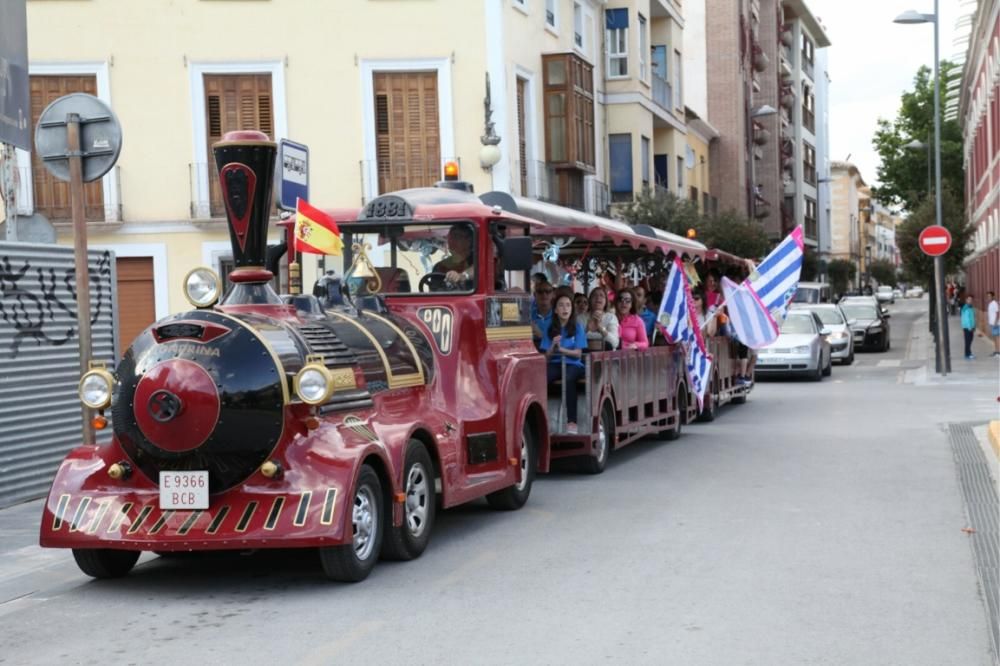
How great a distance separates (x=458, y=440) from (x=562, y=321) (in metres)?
3.68

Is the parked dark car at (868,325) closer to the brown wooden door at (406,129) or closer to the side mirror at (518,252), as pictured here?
the brown wooden door at (406,129)

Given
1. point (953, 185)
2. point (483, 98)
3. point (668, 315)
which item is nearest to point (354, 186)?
point (483, 98)

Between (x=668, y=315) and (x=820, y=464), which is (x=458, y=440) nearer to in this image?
(x=820, y=464)

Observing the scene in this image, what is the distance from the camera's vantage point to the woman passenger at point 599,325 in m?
13.7

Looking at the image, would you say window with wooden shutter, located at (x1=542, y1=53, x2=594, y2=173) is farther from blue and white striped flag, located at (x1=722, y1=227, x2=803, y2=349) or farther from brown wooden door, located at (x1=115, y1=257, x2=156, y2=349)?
blue and white striped flag, located at (x1=722, y1=227, x2=803, y2=349)

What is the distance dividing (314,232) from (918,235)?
36.0m

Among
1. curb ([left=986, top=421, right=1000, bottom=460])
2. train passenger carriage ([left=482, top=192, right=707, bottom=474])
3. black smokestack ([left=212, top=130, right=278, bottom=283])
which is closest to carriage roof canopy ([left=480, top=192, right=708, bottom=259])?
train passenger carriage ([left=482, top=192, right=707, bottom=474])

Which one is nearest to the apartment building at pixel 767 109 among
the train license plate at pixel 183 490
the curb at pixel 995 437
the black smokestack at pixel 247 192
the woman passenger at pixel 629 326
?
the curb at pixel 995 437

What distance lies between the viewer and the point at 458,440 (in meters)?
9.49

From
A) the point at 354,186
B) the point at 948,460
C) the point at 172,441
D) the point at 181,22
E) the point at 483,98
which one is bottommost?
the point at 948,460

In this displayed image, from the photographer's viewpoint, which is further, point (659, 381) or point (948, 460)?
point (659, 381)

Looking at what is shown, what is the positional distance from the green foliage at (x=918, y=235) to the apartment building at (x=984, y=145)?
2.79ft

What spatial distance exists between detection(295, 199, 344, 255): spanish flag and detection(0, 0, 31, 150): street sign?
11.2ft

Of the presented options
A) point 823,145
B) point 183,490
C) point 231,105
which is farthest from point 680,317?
point 823,145
